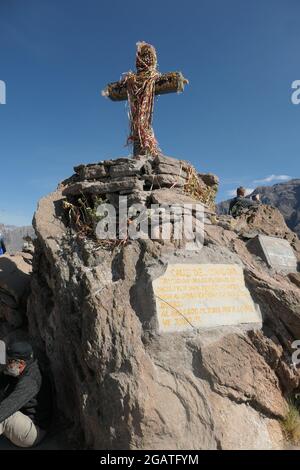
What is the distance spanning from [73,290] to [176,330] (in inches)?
56.5

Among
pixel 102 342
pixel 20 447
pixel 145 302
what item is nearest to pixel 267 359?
pixel 145 302

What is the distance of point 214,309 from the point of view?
431 cm

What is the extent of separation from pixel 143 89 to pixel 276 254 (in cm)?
463

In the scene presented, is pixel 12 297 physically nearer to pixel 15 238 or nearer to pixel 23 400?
pixel 23 400

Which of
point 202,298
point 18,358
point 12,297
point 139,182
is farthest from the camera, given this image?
point 12,297

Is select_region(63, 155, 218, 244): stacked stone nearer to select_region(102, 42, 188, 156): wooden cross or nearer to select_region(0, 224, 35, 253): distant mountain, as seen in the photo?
select_region(102, 42, 188, 156): wooden cross

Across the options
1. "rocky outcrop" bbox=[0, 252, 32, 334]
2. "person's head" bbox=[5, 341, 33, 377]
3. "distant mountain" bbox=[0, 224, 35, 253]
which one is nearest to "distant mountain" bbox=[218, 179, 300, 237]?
"distant mountain" bbox=[0, 224, 35, 253]

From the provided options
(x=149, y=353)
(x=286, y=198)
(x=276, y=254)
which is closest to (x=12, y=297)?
(x=149, y=353)

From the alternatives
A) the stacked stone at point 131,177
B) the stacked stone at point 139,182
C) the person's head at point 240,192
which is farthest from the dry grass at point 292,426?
the person's head at point 240,192

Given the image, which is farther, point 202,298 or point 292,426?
point 202,298

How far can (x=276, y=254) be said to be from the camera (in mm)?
5660

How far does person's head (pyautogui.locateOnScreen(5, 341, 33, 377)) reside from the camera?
4.06m

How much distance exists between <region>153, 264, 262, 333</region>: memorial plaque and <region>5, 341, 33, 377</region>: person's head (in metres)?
1.55

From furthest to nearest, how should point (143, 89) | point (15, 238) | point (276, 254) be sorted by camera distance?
1. point (15, 238)
2. point (143, 89)
3. point (276, 254)
